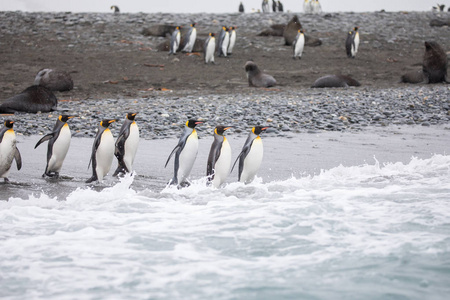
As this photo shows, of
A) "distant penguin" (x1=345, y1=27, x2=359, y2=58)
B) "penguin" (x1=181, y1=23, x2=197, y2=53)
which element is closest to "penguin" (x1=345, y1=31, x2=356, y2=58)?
"distant penguin" (x1=345, y1=27, x2=359, y2=58)

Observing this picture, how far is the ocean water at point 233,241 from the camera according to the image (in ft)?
10.7

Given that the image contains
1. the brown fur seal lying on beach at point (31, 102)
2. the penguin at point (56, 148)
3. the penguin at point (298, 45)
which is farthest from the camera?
the penguin at point (298, 45)

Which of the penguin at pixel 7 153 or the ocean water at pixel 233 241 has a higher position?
the penguin at pixel 7 153

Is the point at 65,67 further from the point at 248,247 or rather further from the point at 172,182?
the point at 248,247

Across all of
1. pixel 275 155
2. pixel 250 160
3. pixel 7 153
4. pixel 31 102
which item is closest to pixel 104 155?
pixel 7 153

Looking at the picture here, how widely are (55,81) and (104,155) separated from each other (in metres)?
7.66

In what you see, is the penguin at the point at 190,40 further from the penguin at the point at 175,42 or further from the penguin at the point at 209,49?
the penguin at the point at 209,49

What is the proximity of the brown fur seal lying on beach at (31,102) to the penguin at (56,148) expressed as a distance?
14.0ft

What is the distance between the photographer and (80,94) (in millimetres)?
12586

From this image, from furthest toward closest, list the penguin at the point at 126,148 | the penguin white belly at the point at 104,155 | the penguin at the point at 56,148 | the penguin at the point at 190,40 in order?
the penguin at the point at 190,40 < the penguin at the point at 126,148 < the penguin at the point at 56,148 < the penguin white belly at the point at 104,155

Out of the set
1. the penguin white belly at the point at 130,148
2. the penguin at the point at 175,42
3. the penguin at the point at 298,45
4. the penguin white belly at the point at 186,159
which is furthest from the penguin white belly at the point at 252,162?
the penguin at the point at 175,42

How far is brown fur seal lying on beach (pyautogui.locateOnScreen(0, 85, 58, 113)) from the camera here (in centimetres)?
1003

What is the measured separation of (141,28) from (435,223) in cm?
1925

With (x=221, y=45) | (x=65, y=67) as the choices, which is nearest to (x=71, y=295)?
(x=65, y=67)
